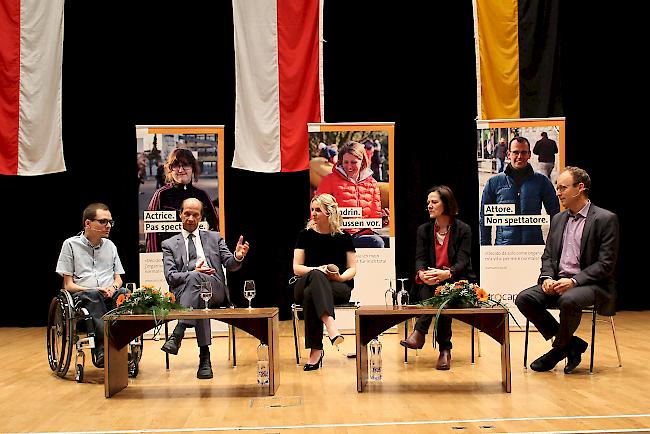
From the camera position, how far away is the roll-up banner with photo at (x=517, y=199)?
691 cm

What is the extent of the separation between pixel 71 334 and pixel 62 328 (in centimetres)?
18

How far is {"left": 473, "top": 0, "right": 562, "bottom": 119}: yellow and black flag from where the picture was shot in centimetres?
708

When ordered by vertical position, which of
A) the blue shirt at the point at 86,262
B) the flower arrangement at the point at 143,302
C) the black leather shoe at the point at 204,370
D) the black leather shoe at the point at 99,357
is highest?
the blue shirt at the point at 86,262

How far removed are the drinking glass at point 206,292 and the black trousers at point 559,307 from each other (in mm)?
1880

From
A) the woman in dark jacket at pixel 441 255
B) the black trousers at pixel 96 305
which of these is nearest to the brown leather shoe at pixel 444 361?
the woman in dark jacket at pixel 441 255

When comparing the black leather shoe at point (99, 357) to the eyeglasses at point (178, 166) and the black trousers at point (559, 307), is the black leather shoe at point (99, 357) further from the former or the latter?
the black trousers at point (559, 307)

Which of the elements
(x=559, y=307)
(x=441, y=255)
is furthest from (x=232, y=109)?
(x=559, y=307)

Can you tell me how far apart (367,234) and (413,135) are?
158cm

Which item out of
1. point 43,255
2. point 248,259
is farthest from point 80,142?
point 248,259

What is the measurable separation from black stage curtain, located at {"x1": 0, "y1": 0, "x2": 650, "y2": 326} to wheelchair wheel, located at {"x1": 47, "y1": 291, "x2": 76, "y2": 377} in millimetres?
2883

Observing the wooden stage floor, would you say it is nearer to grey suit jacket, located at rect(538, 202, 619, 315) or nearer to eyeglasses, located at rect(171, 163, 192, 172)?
grey suit jacket, located at rect(538, 202, 619, 315)

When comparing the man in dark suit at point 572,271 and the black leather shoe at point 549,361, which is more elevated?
the man in dark suit at point 572,271

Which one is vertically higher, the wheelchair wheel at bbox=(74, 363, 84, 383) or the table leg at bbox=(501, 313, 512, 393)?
the table leg at bbox=(501, 313, 512, 393)

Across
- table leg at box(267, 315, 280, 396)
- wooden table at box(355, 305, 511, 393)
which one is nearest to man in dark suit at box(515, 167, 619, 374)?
wooden table at box(355, 305, 511, 393)
